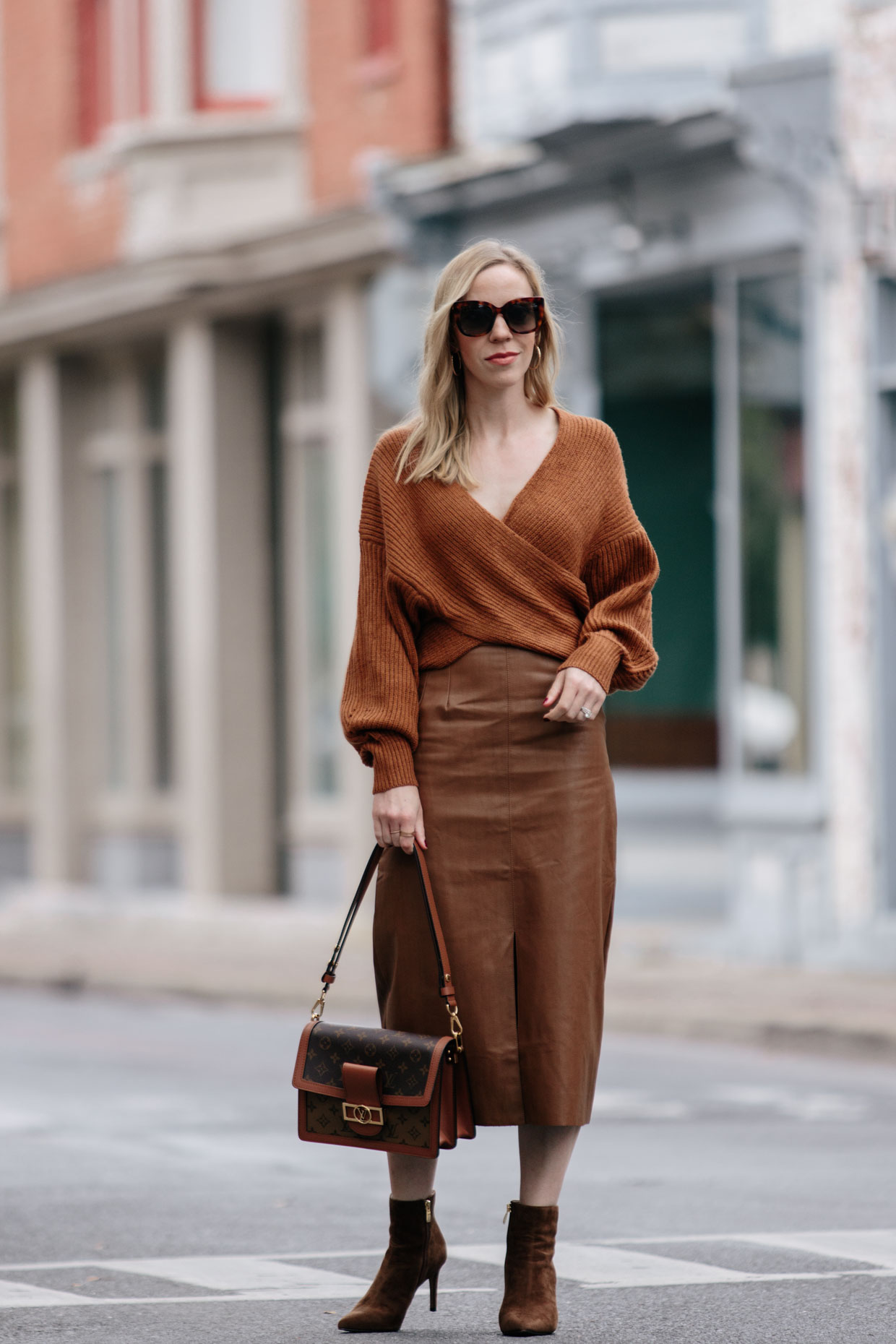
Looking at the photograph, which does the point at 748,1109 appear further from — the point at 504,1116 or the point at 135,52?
the point at 135,52

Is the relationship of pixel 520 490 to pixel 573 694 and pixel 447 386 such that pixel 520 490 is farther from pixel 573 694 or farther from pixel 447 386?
pixel 573 694

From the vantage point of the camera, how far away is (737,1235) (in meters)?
6.25

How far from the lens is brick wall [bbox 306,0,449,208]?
1650cm

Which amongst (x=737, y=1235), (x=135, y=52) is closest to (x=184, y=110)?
(x=135, y=52)

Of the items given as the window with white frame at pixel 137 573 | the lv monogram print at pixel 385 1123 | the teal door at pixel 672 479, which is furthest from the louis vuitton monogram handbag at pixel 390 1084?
the window with white frame at pixel 137 573

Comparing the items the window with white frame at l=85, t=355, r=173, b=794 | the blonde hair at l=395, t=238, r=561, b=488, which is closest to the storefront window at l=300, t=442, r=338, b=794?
the window with white frame at l=85, t=355, r=173, b=794

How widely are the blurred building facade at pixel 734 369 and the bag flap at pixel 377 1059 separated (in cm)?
889

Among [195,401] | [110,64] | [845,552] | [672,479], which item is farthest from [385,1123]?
[110,64]

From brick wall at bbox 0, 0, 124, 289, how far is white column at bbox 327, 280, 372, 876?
2793mm

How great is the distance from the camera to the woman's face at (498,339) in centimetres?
497

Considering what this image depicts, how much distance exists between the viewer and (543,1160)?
4.89m

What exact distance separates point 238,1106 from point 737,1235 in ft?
11.1

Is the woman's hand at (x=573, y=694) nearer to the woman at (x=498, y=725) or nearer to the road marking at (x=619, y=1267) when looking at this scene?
the woman at (x=498, y=725)

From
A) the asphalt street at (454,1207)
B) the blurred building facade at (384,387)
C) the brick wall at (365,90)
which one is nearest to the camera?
the asphalt street at (454,1207)
